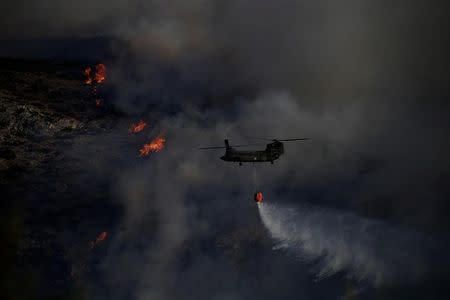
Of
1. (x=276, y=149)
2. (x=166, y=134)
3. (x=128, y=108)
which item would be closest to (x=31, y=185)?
(x=128, y=108)

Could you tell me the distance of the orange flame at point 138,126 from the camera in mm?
170038

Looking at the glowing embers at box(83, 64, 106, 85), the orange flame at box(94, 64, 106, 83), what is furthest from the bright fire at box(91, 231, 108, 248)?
the orange flame at box(94, 64, 106, 83)

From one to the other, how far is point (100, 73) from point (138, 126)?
41.6 meters

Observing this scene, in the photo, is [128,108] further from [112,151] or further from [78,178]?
[78,178]

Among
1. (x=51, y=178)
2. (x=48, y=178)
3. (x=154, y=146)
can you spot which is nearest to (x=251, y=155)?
(x=51, y=178)

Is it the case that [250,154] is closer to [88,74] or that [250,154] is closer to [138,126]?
[138,126]

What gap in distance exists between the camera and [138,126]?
17275cm

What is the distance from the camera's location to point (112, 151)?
163625 millimetres

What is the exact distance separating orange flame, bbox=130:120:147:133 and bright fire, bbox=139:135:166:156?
26.2ft

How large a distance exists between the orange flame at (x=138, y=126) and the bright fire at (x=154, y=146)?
798 centimetres

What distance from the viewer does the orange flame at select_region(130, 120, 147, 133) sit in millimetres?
170038

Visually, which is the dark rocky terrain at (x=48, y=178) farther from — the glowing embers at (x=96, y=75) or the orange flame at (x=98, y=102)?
the glowing embers at (x=96, y=75)

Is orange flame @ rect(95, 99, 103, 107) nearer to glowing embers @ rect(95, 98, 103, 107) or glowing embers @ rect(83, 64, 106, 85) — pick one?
glowing embers @ rect(95, 98, 103, 107)

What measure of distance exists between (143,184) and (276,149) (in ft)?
456
